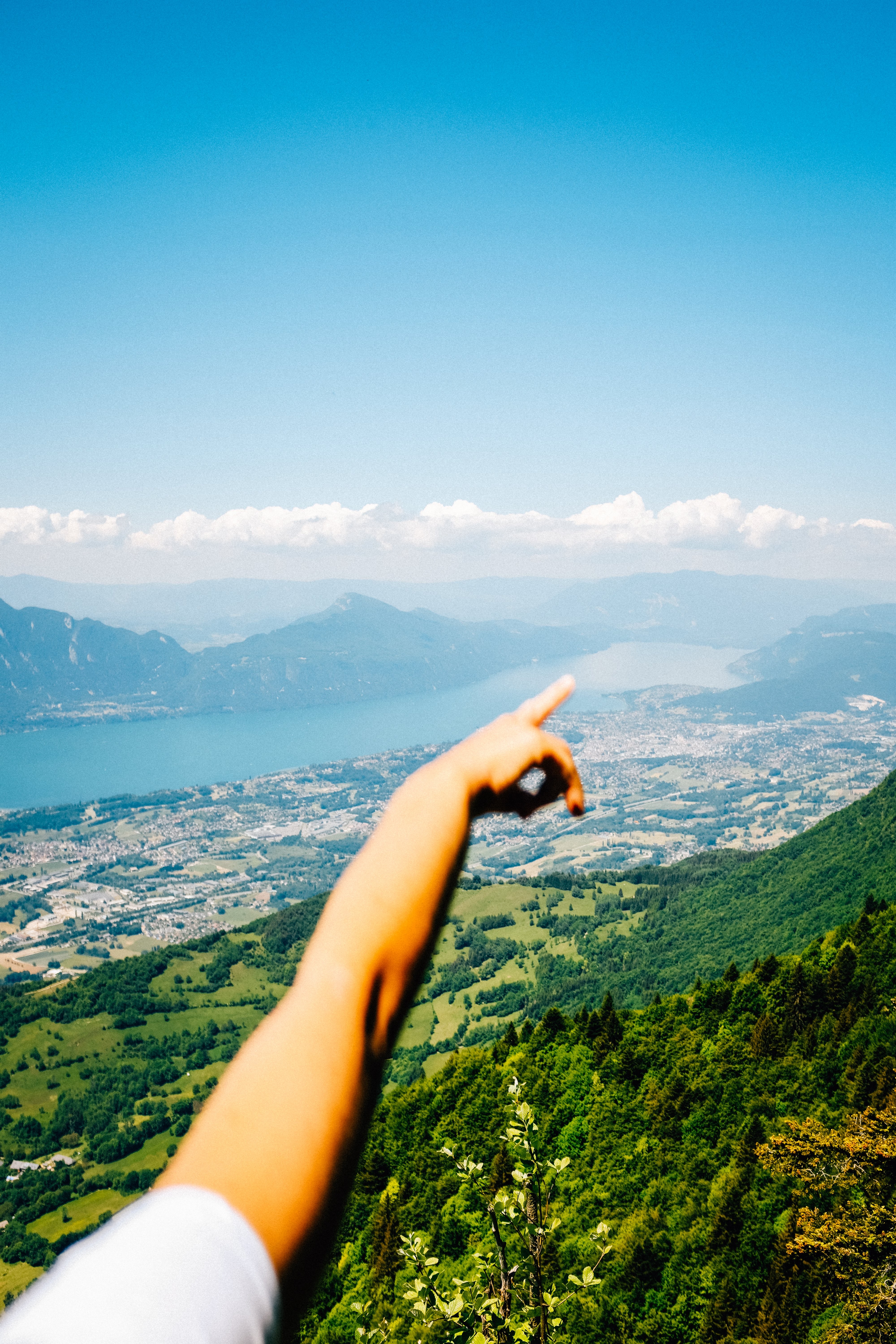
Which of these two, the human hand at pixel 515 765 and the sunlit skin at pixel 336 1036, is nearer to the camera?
the sunlit skin at pixel 336 1036

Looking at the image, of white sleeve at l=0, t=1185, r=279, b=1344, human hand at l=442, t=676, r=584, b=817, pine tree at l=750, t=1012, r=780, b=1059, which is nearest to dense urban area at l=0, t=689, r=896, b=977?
pine tree at l=750, t=1012, r=780, b=1059

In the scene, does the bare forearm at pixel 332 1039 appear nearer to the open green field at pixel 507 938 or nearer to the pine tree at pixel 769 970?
the pine tree at pixel 769 970

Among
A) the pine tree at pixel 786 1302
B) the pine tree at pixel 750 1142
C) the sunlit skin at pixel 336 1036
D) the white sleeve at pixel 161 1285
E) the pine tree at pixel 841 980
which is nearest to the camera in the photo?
the white sleeve at pixel 161 1285

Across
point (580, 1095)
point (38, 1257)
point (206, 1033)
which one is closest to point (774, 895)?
point (580, 1095)

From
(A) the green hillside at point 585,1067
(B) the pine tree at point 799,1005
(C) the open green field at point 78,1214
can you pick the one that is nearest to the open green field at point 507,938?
(A) the green hillside at point 585,1067

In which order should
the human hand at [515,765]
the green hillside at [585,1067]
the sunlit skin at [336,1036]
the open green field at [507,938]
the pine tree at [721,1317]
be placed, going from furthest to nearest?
the open green field at [507,938], the green hillside at [585,1067], the pine tree at [721,1317], the human hand at [515,765], the sunlit skin at [336,1036]

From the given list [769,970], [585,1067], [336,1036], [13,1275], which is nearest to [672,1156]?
[585,1067]

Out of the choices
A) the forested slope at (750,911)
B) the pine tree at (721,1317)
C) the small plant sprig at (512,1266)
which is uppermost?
the small plant sprig at (512,1266)

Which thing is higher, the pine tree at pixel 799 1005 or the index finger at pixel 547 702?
the index finger at pixel 547 702
